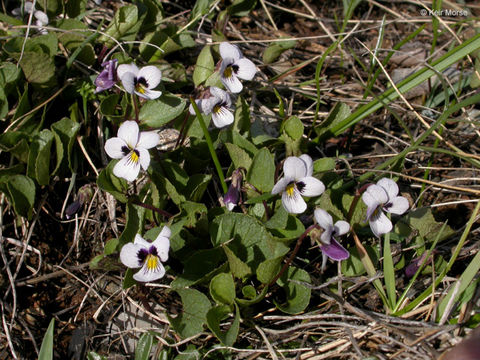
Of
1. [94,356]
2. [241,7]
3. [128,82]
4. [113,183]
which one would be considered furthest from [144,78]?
[241,7]

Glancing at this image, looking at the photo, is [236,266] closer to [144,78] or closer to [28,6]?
[144,78]

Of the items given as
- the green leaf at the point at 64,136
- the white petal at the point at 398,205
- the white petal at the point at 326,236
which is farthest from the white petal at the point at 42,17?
the white petal at the point at 398,205

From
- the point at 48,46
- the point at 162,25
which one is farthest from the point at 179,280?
the point at 162,25

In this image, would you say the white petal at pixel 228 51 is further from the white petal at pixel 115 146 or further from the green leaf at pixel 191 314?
the green leaf at pixel 191 314

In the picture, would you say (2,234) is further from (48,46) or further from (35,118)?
(48,46)

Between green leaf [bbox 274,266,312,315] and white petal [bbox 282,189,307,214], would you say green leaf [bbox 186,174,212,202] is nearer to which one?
white petal [bbox 282,189,307,214]

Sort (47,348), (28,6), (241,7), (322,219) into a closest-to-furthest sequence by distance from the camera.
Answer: (322,219)
(47,348)
(28,6)
(241,7)
